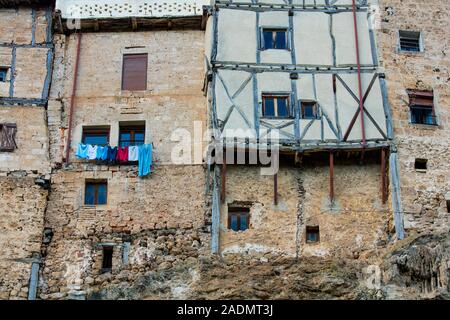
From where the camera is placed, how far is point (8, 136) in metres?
34.8

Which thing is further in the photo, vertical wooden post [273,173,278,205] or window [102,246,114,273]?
vertical wooden post [273,173,278,205]

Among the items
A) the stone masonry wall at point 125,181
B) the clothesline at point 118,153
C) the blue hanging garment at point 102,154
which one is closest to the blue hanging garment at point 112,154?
the clothesline at point 118,153

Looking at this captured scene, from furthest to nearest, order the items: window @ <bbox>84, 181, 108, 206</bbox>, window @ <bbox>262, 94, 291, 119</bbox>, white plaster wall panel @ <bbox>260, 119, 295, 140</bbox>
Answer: window @ <bbox>262, 94, 291, 119</bbox> → window @ <bbox>84, 181, 108, 206</bbox> → white plaster wall panel @ <bbox>260, 119, 295, 140</bbox>

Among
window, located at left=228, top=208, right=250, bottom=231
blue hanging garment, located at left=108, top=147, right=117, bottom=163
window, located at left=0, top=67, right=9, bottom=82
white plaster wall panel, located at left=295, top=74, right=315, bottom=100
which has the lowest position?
window, located at left=228, top=208, right=250, bottom=231

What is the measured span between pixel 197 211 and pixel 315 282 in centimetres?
477

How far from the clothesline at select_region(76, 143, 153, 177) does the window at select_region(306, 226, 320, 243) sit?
5.64 meters

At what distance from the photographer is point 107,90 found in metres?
35.9

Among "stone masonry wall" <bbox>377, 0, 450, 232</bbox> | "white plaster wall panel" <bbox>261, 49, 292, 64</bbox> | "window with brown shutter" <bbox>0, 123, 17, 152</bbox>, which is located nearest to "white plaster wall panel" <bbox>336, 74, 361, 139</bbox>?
"stone masonry wall" <bbox>377, 0, 450, 232</bbox>

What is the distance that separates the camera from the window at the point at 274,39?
35.6 meters

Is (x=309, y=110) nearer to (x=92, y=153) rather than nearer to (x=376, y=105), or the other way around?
(x=376, y=105)

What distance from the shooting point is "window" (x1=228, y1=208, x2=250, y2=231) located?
33188mm

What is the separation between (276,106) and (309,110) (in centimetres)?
110

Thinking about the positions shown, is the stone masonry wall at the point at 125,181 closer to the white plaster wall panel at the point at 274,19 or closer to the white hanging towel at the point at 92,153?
the white hanging towel at the point at 92,153

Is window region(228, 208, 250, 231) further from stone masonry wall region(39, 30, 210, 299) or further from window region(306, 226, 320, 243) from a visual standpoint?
window region(306, 226, 320, 243)
